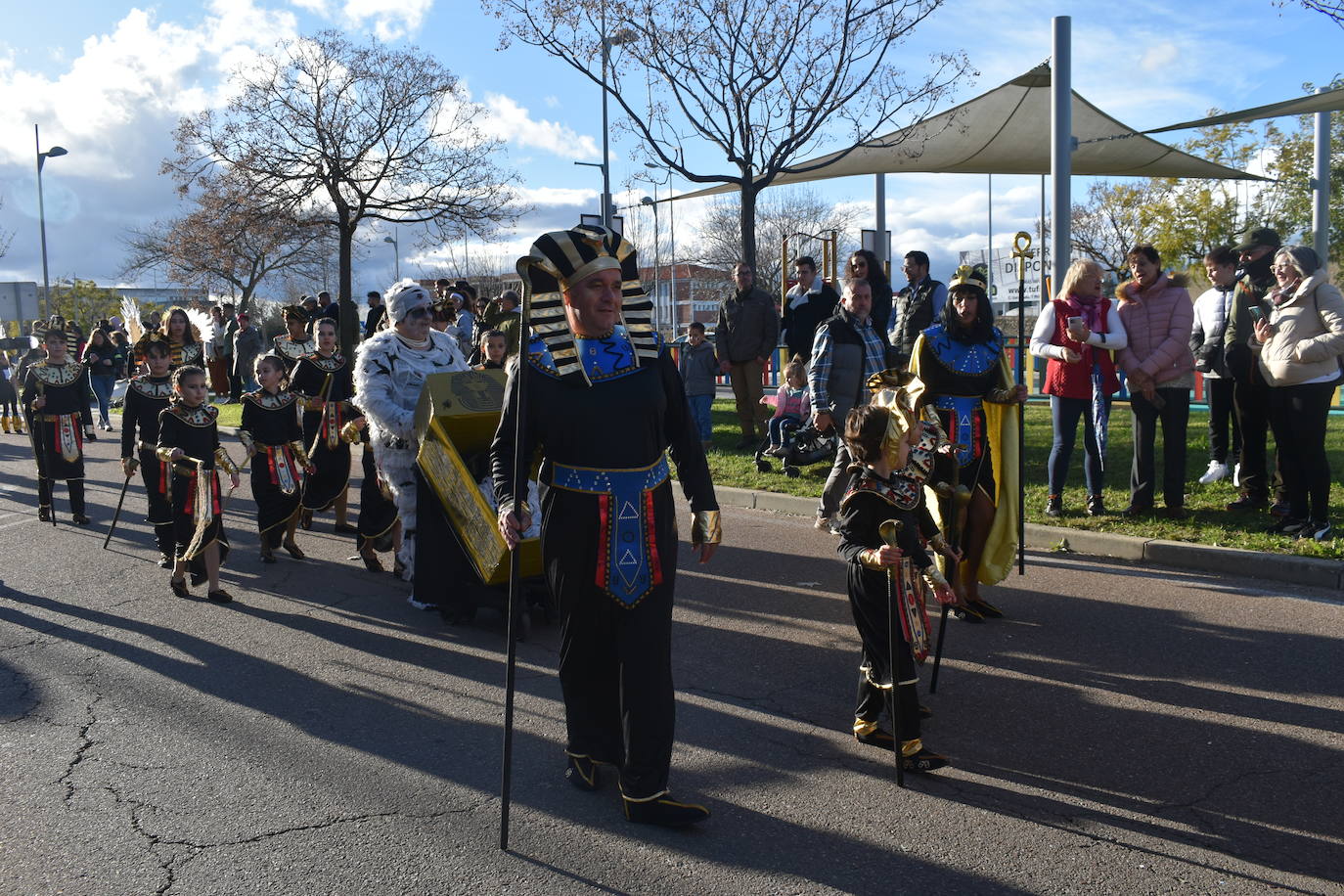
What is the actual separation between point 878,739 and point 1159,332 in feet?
17.7

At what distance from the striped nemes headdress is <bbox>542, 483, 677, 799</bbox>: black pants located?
1.66 feet

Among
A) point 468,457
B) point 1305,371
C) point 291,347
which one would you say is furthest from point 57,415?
point 1305,371

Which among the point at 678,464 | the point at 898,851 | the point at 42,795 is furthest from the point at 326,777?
the point at 898,851

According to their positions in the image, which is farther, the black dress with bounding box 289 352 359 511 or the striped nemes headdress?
the black dress with bounding box 289 352 359 511

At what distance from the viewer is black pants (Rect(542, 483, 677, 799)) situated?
396cm

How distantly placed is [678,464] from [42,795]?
2.79m

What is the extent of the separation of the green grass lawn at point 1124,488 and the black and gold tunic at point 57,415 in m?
6.53

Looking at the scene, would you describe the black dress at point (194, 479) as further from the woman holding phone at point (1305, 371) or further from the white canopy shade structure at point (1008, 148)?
the white canopy shade structure at point (1008, 148)

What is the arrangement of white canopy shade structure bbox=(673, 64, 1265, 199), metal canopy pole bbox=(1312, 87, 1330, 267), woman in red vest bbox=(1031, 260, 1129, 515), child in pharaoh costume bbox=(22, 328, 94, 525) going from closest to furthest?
woman in red vest bbox=(1031, 260, 1129, 515), child in pharaoh costume bbox=(22, 328, 94, 525), white canopy shade structure bbox=(673, 64, 1265, 199), metal canopy pole bbox=(1312, 87, 1330, 267)

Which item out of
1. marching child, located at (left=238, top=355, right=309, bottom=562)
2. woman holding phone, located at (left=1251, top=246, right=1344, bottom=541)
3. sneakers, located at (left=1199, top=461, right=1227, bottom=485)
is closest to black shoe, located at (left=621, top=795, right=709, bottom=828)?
marching child, located at (left=238, top=355, right=309, bottom=562)

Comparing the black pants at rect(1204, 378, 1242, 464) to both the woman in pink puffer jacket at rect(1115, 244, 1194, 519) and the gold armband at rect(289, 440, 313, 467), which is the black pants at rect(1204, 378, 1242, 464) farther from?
the gold armband at rect(289, 440, 313, 467)

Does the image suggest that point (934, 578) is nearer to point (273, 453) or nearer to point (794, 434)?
point (273, 453)

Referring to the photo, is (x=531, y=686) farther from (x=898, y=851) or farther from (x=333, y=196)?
(x=333, y=196)

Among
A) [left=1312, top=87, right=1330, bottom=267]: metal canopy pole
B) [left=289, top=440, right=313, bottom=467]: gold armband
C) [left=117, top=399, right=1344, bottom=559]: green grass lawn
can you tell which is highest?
[left=1312, top=87, right=1330, bottom=267]: metal canopy pole
